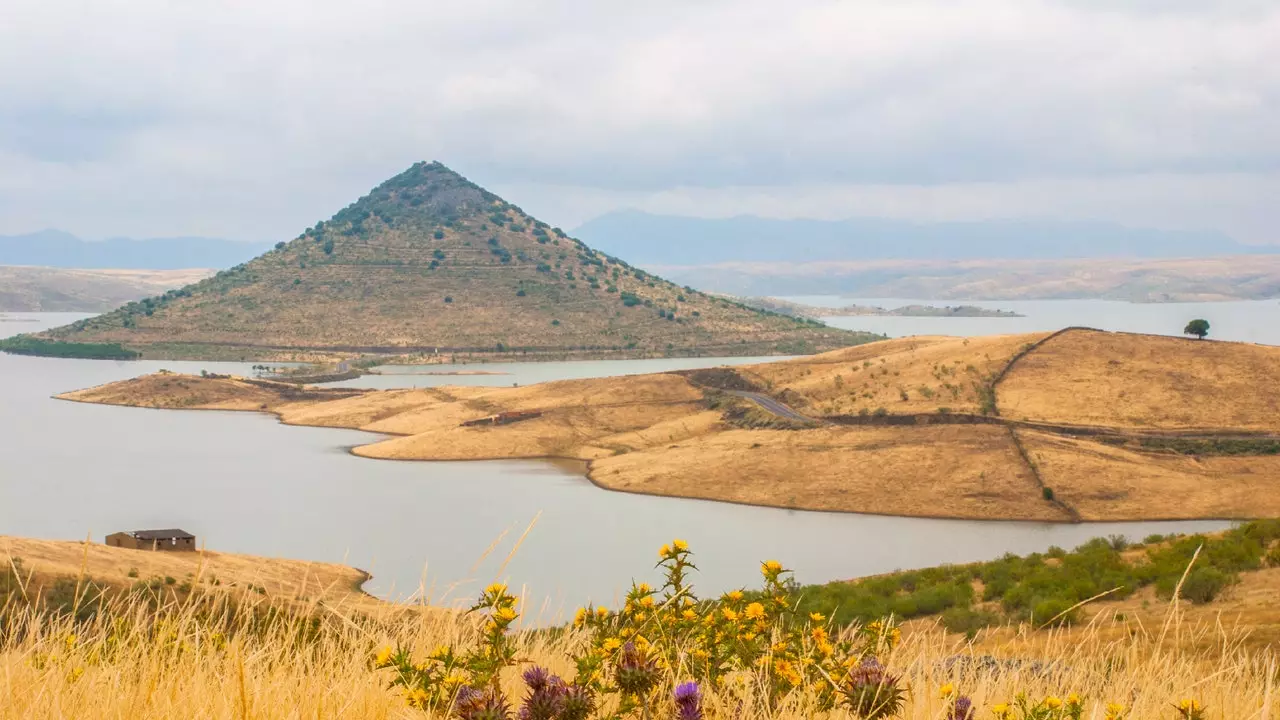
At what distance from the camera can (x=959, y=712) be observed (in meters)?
4.12

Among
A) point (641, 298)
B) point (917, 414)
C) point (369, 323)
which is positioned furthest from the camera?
point (641, 298)

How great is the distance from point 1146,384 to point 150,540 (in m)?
48.4

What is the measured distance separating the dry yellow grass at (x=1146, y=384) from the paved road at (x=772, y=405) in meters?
10.1

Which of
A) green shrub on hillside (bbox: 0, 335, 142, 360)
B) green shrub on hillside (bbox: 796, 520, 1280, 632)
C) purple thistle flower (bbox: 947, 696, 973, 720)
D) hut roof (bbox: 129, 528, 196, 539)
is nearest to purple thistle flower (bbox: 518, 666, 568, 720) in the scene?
purple thistle flower (bbox: 947, 696, 973, 720)

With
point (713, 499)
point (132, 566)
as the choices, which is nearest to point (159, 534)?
point (132, 566)

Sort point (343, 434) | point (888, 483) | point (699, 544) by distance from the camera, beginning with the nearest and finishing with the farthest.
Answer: point (699, 544), point (888, 483), point (343, 434)

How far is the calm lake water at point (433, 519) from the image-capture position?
3762 cm

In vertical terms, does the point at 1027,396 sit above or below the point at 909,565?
above

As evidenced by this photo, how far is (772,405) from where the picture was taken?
219ft

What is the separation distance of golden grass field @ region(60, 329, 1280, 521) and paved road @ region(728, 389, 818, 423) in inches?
32.0

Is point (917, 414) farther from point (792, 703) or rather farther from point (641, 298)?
point (641, 298)

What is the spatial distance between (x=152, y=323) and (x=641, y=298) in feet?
181

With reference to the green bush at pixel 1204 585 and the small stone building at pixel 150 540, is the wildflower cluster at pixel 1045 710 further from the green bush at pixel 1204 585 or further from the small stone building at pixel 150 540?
the small stone building at pixel 150 540

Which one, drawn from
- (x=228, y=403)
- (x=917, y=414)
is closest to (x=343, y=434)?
(x=228, y=403)
